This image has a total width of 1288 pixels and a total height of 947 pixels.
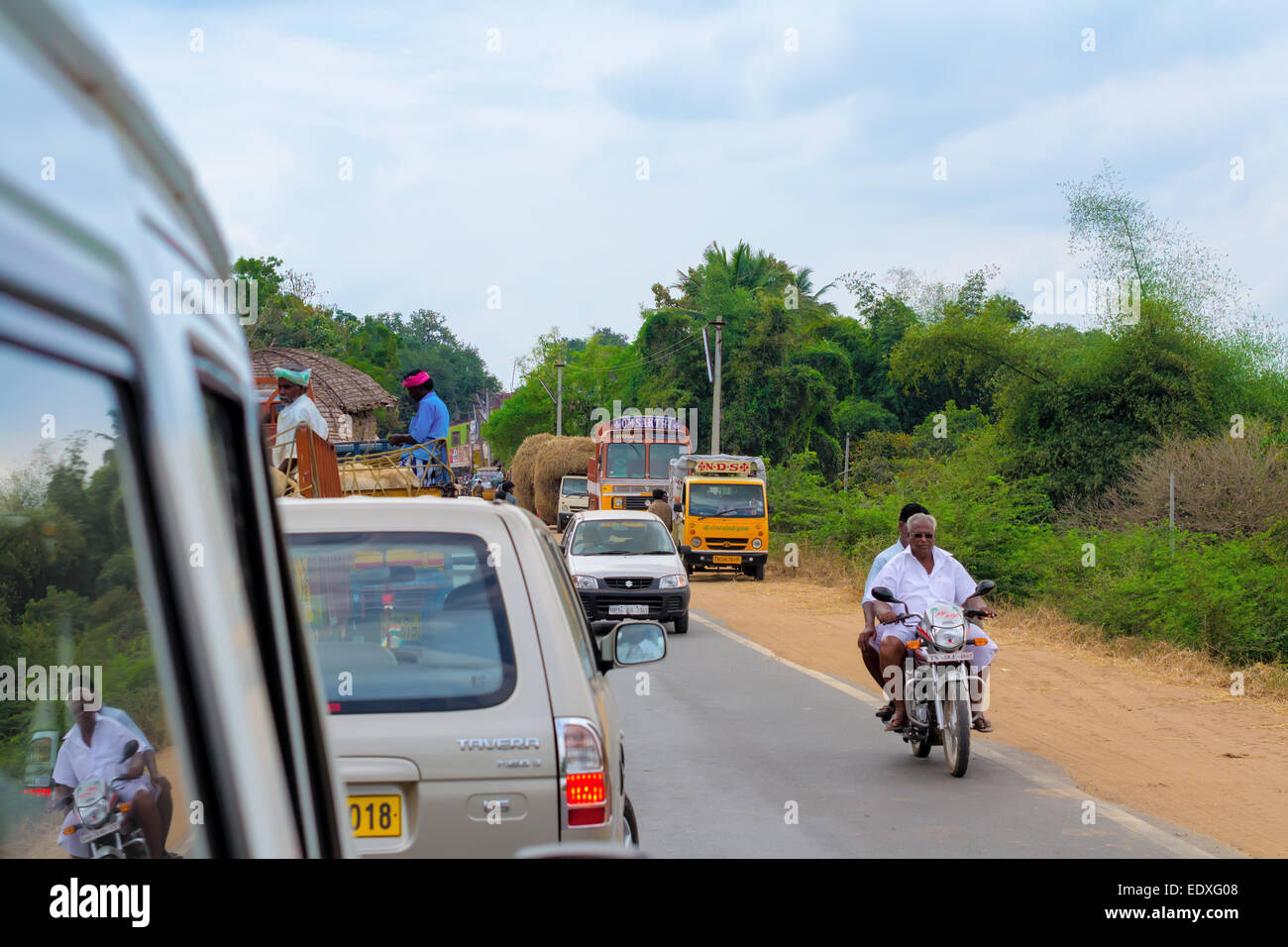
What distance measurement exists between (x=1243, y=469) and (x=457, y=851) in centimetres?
1999

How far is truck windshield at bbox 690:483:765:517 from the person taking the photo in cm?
2811

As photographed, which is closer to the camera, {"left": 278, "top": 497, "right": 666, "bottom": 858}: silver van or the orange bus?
{"left": 278, "top": 497, "right": 666, "bottom": 858}: silver van

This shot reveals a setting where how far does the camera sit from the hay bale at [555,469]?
4919 cm

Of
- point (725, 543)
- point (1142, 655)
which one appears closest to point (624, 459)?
point (725, 543)

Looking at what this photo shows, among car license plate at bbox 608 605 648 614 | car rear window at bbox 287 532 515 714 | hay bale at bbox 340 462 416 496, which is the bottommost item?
car license plate at bbox 608 605 648 614

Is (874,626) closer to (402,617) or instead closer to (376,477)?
(376,477)

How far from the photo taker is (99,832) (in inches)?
51.6

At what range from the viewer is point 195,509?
3.95ft

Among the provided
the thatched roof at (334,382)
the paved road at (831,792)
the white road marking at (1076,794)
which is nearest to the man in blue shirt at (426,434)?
the paved road at (831,792)

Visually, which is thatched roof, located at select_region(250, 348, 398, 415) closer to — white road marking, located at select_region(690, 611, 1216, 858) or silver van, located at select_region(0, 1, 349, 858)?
white road marking, located at select_region(690, 611, 1216, 858)

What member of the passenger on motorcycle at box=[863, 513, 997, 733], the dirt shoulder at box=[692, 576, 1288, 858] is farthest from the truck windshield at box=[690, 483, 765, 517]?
the passenger on motorcycle at box=[863, 513, 997, 733]

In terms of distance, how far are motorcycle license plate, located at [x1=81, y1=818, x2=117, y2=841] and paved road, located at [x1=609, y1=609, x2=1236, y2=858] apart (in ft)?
17.3

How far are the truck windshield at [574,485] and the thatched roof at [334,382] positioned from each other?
25.9 feet
